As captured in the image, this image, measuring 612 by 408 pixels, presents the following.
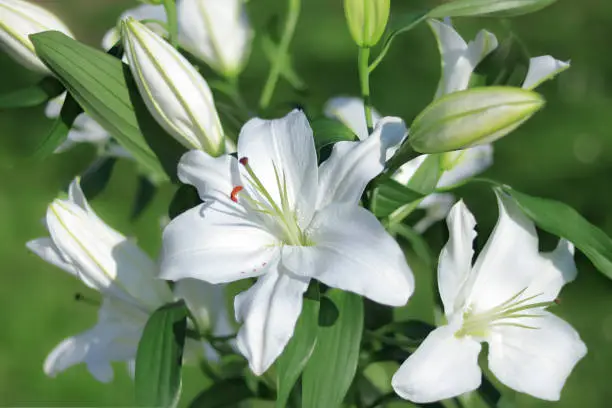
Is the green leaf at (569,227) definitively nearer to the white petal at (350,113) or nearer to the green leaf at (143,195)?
the white petal at (350,113)

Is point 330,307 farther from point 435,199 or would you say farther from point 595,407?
point 595,407

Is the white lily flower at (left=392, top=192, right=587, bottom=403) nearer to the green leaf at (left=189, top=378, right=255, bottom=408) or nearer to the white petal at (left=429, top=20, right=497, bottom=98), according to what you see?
the white petal at (left=429, top=20, right=497, bottom=98)

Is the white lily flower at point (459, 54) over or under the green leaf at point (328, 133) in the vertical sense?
over

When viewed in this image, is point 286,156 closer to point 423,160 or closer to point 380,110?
point 423,160

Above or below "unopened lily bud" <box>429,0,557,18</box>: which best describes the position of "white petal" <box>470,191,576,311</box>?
below

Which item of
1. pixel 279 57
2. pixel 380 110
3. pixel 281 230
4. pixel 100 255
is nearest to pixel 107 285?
pixel 100 255

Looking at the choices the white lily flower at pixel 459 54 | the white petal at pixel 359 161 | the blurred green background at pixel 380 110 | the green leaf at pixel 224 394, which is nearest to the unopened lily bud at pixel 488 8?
the white lily flower at pixel 459 54

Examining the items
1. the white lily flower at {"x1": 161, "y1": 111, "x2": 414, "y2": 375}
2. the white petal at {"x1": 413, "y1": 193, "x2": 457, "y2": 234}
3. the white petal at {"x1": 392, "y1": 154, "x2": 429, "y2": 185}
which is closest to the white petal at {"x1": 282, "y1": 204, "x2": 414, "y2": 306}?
the white lily flower at {"x1": 161, "y1": 111, "x2": 414, "y2": 375}
